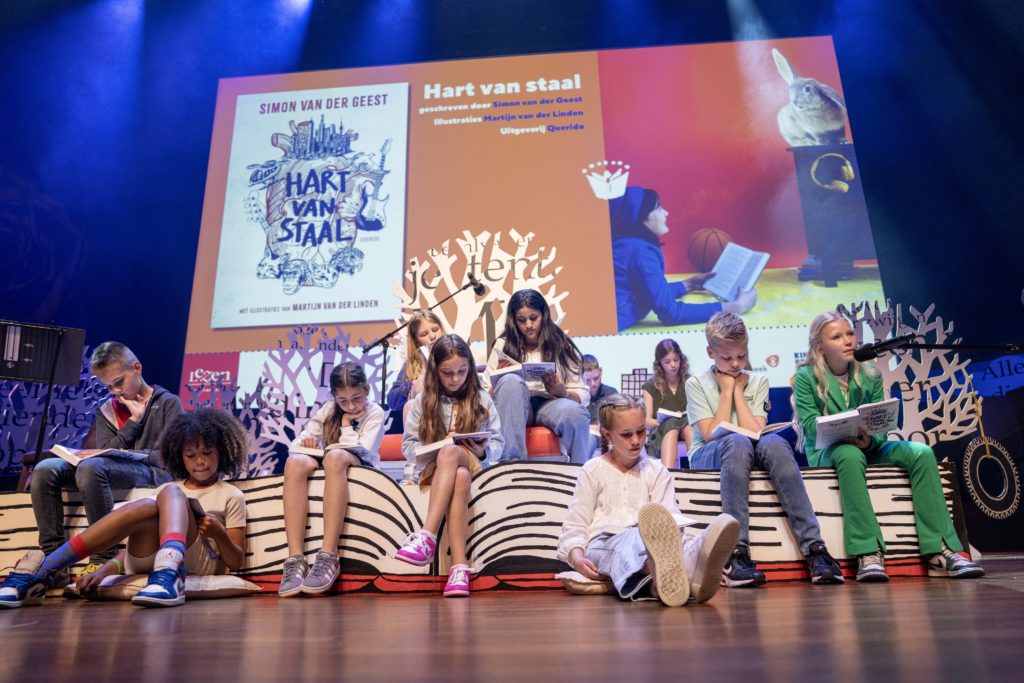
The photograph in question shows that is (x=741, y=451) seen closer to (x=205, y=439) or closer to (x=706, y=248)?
(x=205, y=439)

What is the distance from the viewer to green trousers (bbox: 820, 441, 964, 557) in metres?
2.40

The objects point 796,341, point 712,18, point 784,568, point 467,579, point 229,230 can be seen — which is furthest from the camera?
point 712,18

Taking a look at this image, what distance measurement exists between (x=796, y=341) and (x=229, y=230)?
3.85 meters

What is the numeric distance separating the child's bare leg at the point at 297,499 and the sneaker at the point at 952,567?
209 centimetres

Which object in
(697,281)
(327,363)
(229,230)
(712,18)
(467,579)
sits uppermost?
(712,18)

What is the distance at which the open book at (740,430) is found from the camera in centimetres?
250

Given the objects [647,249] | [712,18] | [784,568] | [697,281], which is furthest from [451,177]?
[784,568]

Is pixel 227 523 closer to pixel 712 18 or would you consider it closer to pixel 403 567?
pixel 403 567

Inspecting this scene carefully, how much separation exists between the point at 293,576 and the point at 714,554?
1.35 meters

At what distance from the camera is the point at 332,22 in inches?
232

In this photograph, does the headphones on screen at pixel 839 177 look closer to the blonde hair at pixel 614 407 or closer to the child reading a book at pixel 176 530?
the blonde hair at pixel 614 407

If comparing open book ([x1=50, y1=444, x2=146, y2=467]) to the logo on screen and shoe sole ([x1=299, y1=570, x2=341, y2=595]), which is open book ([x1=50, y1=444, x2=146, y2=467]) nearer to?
shoe sole ([x1=299, y1=570, x2=341, y2=595])

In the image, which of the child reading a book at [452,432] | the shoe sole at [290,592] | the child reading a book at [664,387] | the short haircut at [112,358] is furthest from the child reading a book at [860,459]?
the short haircut at [112,358]

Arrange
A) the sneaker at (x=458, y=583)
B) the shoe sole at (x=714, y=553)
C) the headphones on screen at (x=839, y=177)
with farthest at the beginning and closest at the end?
the headphones on screen at (x=839, y=177) < the sneaker at (x=458, y=583) < the shoe sole at (x=714, y=553)
